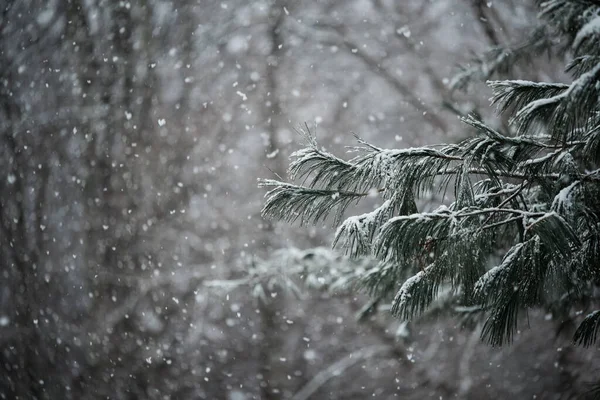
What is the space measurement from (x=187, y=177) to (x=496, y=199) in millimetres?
6306

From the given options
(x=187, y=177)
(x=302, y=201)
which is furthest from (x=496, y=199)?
(x=187, y=177)

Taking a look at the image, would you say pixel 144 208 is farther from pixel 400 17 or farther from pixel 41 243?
pixel 400 17

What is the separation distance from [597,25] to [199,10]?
23.6ft

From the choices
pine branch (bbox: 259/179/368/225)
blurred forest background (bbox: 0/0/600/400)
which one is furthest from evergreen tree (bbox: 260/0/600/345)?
blurred forest background (bbox: 0/0/600/400)

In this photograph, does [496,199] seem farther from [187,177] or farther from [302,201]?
[187,177]

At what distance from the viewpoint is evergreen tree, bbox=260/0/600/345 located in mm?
1156

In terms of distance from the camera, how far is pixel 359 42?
6.63 m

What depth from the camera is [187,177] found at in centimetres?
723

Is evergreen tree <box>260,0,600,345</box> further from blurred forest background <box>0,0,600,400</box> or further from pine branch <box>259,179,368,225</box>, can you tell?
blurred forest background <box>0,0,600,400</box>

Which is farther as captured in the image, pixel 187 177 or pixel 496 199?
pixel 187 177

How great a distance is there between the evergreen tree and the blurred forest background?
15.7 ft

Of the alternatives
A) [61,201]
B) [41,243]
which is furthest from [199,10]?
[41,243]

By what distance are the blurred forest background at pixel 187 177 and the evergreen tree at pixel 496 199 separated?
4.77 metres

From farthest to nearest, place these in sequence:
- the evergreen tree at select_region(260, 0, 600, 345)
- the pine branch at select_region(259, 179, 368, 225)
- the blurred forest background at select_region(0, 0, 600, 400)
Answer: the blurred forest background at select_region(0, 0, 600, 400) → the pine branch at select_region(259, 179, 368, 225) → the evergreen tree at select_region(260, 0, 600, 345)
